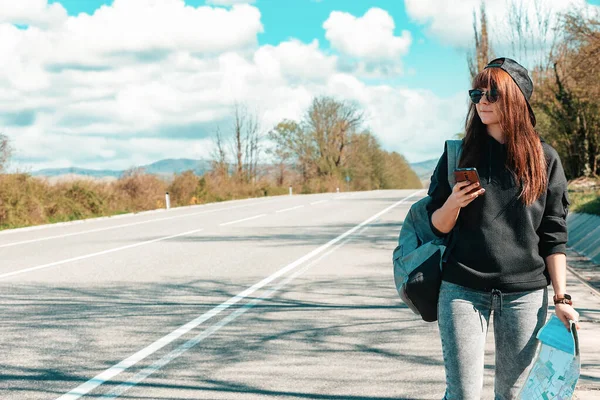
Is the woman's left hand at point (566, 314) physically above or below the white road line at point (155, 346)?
above

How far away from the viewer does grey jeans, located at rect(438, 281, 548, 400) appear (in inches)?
113

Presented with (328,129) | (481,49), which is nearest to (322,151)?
(328,129)

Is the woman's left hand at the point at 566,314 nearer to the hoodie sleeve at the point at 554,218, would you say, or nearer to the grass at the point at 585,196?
the hoodie sleeve at the point at 554,218

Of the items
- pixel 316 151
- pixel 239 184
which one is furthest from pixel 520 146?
pixel 316 151

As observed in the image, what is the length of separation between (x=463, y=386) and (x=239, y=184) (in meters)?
48.2

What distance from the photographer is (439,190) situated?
301 centimetres

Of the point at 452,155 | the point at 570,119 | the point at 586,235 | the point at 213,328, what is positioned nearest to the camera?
the point at 452,155

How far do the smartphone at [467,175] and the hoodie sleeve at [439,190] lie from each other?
20 centimetres

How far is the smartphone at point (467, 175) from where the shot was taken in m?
2.73

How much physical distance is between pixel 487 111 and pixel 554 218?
500 mm

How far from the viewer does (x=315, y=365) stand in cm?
546

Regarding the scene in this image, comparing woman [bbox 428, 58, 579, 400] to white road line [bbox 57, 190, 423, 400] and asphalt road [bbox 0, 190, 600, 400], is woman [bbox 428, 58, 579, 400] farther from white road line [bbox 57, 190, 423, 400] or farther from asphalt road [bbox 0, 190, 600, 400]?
white road line [bbox 57, 190, 423, 400]

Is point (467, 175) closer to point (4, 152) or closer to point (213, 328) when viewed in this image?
point (213, 328)

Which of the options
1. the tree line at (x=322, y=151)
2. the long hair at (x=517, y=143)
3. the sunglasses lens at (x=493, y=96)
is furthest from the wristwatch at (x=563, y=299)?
the tree line at (x=322, y=151)
